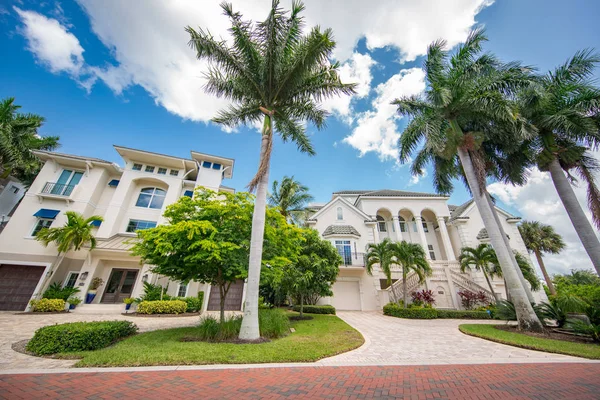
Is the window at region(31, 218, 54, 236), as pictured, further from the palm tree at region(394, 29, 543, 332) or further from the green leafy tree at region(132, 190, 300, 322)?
the palm tree at region(394, 29, 543, 332)

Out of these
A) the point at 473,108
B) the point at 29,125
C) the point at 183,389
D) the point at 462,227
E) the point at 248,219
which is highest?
the point at 29,125

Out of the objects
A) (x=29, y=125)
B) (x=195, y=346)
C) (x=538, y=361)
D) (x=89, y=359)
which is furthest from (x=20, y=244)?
(x=538, y=361)

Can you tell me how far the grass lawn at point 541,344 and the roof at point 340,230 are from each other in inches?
483

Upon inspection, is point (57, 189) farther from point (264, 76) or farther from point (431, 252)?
point (431, 252)

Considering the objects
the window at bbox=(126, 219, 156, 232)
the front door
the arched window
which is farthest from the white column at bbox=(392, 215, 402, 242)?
the front door

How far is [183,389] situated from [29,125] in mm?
24695

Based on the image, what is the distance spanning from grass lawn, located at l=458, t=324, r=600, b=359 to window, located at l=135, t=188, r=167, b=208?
24.0 m

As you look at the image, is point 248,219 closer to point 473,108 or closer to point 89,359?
point 89,359

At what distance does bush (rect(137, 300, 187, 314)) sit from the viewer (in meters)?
14.2

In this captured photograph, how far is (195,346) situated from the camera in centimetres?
670

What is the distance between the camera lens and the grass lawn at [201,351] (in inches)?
213

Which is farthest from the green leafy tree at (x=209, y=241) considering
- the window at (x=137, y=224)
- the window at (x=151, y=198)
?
the window at (x=151, y=198)

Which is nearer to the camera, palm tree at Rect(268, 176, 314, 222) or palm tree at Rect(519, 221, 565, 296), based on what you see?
palm tree at Rect(268, 176, 314, 222)

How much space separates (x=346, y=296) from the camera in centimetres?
2020
